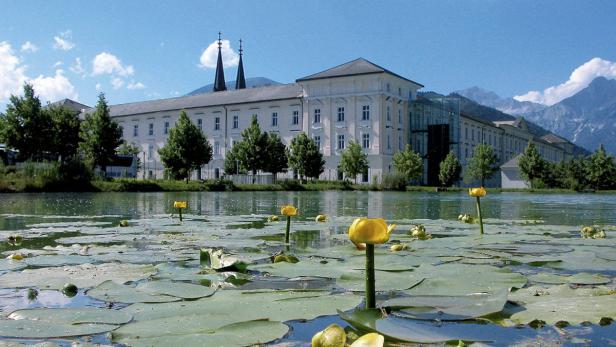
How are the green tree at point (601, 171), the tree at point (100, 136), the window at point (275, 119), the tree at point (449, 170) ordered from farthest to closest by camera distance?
the window at point (275, 119)
the tree at point (449, 170)
the green tree at point (601, 171)
the tree at point (100, 136)

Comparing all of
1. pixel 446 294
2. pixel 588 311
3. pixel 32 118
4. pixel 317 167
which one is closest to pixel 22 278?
pixel 446 294

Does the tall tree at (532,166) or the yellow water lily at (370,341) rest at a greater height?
the tall tree at (532,166)

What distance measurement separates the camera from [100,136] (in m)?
36.5

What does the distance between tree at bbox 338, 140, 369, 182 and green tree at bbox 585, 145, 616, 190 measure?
21.0 m

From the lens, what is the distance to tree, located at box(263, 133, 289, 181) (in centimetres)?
4506

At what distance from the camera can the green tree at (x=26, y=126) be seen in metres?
34.6

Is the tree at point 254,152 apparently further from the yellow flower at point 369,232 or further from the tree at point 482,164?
the yellow flower at point 369,232

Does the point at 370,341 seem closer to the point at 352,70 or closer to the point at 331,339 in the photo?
the point at 331,339

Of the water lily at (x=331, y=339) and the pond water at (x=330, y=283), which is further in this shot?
the pond water at (x=330, y=283)

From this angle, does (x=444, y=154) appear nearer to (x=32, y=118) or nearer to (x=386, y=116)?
(x=386, y=116)

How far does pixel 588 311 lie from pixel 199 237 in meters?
3.79

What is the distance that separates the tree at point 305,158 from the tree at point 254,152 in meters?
2.54

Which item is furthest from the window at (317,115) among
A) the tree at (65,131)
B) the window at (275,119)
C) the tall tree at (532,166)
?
the tree at (65,131)

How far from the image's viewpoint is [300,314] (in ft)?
6.80
